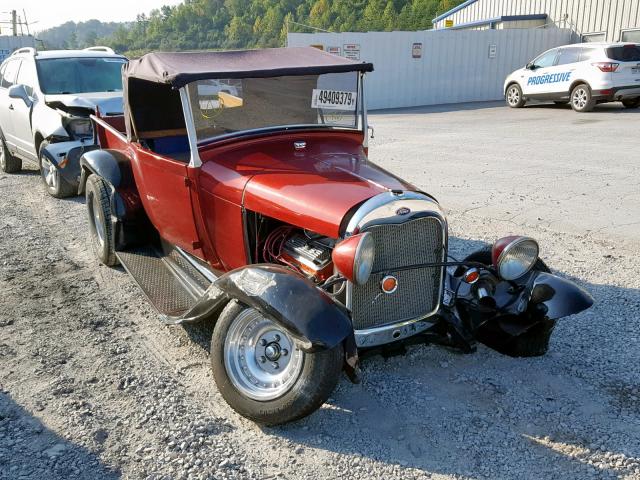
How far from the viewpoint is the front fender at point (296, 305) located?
2.88 m

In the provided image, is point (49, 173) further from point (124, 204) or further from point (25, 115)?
point (124, 204)

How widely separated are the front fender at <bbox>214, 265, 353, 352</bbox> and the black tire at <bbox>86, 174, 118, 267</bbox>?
247 centimetres

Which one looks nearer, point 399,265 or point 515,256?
point 399,265

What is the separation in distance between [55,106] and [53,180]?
39.4 inches

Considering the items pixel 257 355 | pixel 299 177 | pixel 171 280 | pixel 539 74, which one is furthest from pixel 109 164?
pixel 539 74

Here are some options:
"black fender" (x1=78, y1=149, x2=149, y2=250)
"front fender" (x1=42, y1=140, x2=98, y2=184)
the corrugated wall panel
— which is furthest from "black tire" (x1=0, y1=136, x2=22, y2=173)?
the corrugated wall panel

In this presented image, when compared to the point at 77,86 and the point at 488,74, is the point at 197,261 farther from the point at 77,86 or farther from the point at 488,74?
the point at 488,74

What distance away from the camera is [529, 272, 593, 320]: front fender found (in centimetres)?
363

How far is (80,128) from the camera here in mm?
7887

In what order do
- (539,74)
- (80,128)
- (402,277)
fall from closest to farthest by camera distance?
(402,277)
(80,128)
(539,74)

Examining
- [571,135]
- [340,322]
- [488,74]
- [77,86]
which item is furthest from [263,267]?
[488,74]

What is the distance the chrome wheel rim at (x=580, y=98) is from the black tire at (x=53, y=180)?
1300 cm

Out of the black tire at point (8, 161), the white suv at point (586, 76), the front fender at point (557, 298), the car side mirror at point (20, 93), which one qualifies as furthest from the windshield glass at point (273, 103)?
the white suv at point (586, 76)

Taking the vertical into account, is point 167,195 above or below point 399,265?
above
